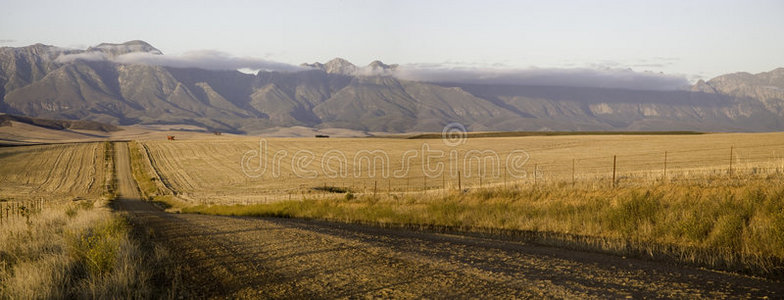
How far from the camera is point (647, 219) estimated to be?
48.2 feet

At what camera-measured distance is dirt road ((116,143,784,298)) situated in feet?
27.1

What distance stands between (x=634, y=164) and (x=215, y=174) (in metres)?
50.5

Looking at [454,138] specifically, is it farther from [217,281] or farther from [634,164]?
[217,281]

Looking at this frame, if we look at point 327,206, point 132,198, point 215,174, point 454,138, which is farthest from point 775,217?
point 454,138

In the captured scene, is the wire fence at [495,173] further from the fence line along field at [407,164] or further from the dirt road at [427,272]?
the dirt road at [427,272]

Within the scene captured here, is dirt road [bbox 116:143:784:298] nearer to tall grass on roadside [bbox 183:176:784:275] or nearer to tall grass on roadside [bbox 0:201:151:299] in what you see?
tall grass on roadside [bbox 0:201:151:299]

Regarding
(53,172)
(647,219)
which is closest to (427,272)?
(647,219)

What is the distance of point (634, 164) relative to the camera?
5047cm

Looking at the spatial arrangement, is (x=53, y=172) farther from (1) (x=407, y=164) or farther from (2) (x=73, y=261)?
(2) (x=73, y=261)

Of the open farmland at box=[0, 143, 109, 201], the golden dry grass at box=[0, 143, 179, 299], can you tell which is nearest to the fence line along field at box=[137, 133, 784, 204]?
the open farmland at box=[0, 143, 109, 201]

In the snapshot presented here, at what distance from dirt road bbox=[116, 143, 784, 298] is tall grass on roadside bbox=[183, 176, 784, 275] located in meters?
1.62

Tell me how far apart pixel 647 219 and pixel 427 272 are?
8051 mm

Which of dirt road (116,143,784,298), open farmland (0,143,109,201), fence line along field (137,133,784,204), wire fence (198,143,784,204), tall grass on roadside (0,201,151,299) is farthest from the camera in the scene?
Result: open farmland (0,143,109,201)

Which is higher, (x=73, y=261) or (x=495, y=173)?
(x=73, y=261)
